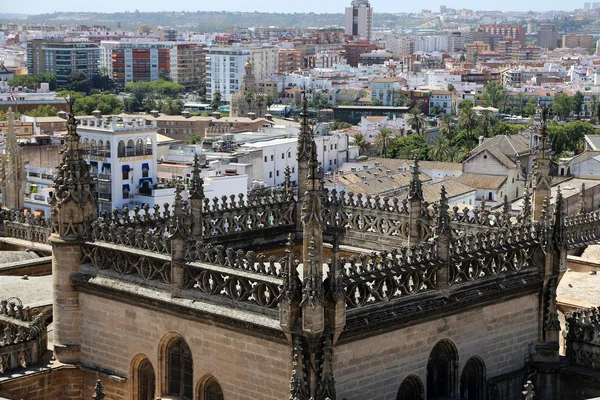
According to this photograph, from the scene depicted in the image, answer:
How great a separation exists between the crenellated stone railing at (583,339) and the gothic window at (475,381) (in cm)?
203

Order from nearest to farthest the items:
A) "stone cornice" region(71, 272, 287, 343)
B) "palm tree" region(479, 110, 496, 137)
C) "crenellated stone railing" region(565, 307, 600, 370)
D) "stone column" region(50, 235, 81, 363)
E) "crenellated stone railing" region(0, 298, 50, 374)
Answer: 1. "stone cornice" region(71, 272, 287, 343)
2. "crenellated stone railing" region(0, 298, 50, 374)
3. "crenellated stone railing" region(565, 307, 600, 370)
4. "stone column" region(50, 235, 81, 363)
5. "palm tree" region(479, 110, 496, 137)

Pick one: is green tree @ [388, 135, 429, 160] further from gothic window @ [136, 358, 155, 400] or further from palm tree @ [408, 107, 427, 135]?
gothic window @ [136, 358, 155, 400]

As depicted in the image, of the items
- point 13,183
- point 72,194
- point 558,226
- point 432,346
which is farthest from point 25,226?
point 432,346

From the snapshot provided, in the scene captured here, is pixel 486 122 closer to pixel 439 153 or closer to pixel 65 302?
pixel 439 153

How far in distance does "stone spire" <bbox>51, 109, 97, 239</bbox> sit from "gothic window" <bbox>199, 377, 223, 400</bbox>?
13.0 feet

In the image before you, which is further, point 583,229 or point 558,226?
point 583,229

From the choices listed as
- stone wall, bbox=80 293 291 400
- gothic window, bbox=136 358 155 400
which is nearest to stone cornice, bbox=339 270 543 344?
stone wall, bbox=80 293 291 400

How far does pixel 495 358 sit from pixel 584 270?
38.3ft

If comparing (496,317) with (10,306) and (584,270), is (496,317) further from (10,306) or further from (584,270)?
(584,270)

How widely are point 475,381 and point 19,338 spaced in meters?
8.33

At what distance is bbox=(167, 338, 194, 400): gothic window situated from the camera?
20.8m

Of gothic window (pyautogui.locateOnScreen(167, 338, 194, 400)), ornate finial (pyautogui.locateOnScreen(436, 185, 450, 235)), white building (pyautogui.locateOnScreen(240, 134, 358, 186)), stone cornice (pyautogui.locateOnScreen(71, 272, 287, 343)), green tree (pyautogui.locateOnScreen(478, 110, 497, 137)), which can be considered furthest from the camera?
green tree (pyautogui.locateOnScreen(478, 110, 497, 137))

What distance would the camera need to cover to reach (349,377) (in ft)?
62.9

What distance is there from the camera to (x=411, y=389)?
20.5 meters
